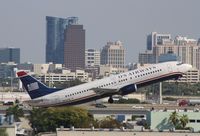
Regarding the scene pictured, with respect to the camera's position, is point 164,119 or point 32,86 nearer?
point 32,86

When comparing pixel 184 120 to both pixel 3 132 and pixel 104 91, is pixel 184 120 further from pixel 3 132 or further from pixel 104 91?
pixel 3 132

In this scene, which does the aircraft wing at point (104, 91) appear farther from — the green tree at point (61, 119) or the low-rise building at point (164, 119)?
the low-rise building at point (164, 119)

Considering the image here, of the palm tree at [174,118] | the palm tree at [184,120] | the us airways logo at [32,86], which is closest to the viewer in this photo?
the us airways logo at [32,86]

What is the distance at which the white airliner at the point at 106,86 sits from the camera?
309 feet

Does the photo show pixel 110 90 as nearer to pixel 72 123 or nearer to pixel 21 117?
pixel 72 123

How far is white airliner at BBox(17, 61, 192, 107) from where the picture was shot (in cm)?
9414

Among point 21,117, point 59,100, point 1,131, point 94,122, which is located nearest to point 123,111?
point 21,117

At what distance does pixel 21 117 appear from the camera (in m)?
131

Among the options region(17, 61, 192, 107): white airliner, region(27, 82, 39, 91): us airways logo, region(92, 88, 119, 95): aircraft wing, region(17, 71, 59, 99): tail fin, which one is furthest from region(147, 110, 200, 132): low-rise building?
region(27, 82, 39, 91): us airways logo

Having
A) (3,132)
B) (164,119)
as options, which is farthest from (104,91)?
(164,119)

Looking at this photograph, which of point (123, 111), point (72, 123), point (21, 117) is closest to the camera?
point (72, 123)

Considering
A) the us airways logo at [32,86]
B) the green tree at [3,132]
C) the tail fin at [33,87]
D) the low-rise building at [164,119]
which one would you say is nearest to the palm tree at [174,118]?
the low-rise building at [164,119]

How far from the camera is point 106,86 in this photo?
3812 inches

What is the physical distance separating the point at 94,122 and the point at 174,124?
24.8 ft
